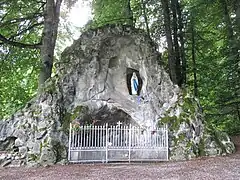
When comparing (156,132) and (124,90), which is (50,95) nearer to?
(124,90)

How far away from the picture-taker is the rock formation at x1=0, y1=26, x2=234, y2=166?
31.1ft

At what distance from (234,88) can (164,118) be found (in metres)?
4.72

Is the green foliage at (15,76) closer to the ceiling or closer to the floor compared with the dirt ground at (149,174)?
closer to the ceiling

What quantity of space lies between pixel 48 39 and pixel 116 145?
5.58m

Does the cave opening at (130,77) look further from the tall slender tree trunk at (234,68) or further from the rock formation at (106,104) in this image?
the tall slender tree trunk at (234,68)

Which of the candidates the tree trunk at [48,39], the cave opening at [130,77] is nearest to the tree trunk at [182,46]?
the cave opening at [130,77]

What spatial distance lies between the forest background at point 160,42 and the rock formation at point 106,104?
1.03 meters

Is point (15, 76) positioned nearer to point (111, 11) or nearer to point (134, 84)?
point (134, 84)

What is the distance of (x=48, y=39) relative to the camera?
12.0m

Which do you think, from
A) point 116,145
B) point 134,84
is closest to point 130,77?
point 134,84

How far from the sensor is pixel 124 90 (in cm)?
1186

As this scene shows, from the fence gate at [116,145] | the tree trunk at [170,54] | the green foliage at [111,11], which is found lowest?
the fence gate at [116,145]

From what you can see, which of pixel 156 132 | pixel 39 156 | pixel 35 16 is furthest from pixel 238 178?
pixel 35 16

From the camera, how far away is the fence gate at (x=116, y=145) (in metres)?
9.56
